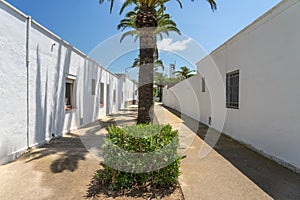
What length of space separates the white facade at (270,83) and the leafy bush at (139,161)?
10.6ft

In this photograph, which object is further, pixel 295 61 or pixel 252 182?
pixel 295 61

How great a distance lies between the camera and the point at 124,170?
3.74 metres

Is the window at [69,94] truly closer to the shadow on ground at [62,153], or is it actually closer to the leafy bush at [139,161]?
the shadow on ground at [62,153]

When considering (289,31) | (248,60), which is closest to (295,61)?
(289,31)

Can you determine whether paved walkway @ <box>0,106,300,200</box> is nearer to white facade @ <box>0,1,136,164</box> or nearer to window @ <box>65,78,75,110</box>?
white facade @ <box>0,1,136,164</box>

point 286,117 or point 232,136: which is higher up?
point 286,117

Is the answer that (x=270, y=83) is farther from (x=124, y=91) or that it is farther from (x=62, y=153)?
(x=124, y=91)

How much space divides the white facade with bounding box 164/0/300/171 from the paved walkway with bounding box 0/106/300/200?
60 centimetres

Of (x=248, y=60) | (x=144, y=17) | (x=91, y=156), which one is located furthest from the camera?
(x=144, y=17)

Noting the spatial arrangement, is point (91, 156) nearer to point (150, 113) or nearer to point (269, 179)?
point (150, 113)

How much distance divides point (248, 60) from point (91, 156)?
632cm

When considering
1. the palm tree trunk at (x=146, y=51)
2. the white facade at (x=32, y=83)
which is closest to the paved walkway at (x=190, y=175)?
the white facade at (x=32, y=83)

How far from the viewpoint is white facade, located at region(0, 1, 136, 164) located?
5082 mm

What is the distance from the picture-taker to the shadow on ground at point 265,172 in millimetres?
3736
